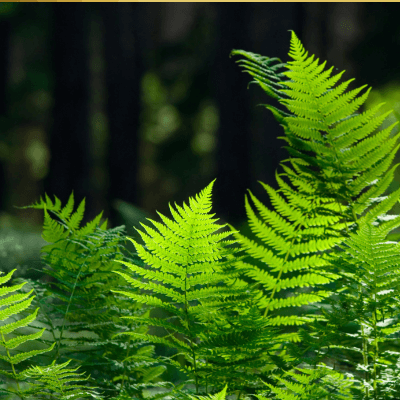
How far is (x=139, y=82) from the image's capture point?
237 inches

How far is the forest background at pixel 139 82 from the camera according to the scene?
112 inches

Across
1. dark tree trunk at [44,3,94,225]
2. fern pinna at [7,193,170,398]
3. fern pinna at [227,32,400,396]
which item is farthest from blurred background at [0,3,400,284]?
fern pinna at [227,32,400,396]

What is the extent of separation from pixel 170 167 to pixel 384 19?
8.92m

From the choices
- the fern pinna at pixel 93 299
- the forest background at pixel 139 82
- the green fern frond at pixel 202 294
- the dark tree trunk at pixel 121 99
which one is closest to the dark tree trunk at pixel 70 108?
the forest background at pixel 139 82

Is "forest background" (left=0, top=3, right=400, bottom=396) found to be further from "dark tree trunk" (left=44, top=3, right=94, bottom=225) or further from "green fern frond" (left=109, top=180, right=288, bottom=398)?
"green fern frond" (left=109, top=180, right=288, bottom=398)

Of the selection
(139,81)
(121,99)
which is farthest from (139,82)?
(121,99)

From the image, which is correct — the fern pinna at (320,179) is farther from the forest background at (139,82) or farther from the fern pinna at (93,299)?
the forest background at (139,82)

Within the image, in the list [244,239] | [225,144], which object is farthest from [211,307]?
[225,144]

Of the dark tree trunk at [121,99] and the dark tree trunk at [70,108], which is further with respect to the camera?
the dark tree trunk at [121,99]

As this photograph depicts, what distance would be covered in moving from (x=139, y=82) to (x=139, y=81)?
0.9 inches

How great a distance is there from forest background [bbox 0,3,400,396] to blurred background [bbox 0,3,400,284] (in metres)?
0.01

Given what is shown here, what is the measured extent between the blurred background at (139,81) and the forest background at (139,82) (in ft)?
0.04

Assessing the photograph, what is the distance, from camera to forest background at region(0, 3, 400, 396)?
9.30ft

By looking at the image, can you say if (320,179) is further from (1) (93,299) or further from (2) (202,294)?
(1) (93,299)
